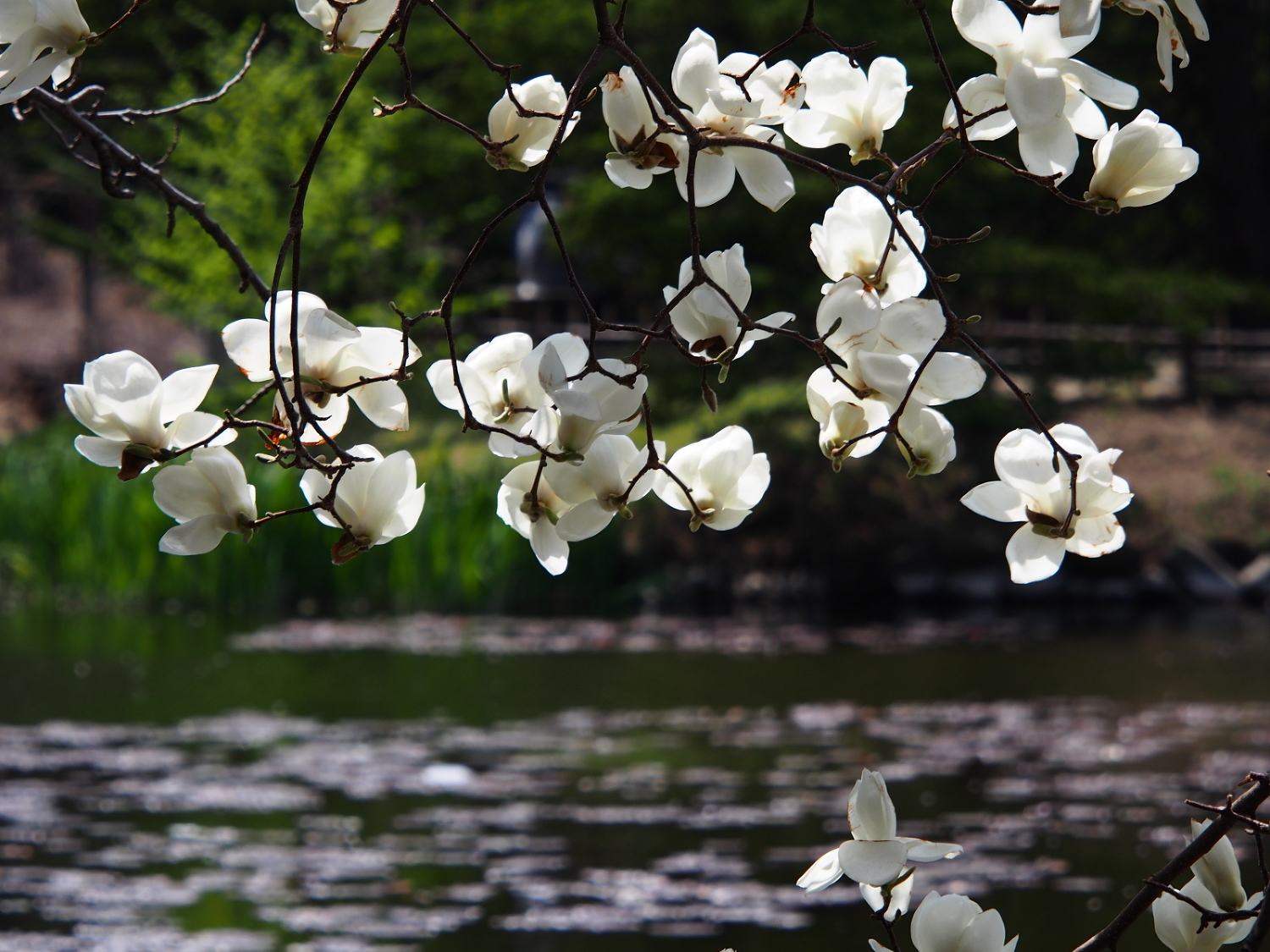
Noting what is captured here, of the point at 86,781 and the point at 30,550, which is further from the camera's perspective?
the point at 30,550

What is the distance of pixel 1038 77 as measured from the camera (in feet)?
2.68

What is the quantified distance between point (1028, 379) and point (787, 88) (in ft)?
30.5

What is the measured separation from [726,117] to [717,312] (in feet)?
0.35

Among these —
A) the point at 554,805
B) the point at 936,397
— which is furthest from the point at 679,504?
the point at 554,805

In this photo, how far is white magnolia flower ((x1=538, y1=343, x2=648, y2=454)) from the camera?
32.9 inches

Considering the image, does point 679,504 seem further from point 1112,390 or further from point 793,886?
point 1112,390

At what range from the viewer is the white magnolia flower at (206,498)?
88cm

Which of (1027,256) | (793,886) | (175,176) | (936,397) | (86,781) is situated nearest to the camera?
(936,397)

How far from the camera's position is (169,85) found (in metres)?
14.3

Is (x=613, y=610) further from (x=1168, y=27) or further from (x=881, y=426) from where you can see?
(x=1168, y=27)

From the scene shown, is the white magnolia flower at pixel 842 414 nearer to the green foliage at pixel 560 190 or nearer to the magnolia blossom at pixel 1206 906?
the magnolia blossom at pixel 1206 906

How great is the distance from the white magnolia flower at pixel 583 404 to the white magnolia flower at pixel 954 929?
0.31m

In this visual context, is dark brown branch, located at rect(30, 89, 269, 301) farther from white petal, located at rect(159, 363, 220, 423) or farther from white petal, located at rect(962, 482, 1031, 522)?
white petal, located at rect(962, 482, 1031, 522)

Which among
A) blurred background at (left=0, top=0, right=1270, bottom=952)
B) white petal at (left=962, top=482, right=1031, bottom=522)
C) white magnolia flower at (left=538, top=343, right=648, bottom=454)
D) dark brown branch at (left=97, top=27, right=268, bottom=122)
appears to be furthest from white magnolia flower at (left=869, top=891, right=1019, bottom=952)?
dark brown branch at (left=97, top=27, right=268, bottom=122)
